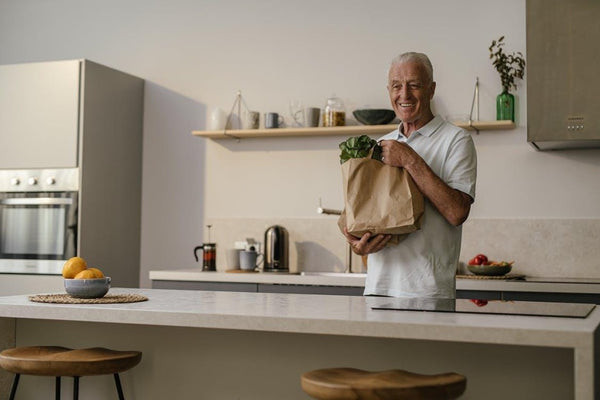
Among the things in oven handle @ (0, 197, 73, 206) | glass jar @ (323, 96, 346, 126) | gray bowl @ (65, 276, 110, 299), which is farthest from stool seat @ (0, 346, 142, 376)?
glass jar @ (323, 96, 346, 126)

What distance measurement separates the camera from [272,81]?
476cm

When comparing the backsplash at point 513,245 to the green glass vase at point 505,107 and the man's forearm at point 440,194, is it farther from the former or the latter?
the man's forearm at point 440,194

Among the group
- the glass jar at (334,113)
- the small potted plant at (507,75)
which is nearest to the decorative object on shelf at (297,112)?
the glass jar at (334,113)

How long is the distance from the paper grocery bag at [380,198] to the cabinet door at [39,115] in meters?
2.44

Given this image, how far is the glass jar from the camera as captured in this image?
4.47 metres

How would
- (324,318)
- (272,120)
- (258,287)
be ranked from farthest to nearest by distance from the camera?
(272,120) < (258,287) < (324,318)

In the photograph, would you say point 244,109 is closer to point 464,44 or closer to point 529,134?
point 464,44

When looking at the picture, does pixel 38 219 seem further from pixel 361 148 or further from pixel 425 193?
pixel 425 193

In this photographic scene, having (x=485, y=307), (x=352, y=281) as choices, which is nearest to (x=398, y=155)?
(x=485, y=307)

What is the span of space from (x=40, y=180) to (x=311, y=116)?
1580 millimetres

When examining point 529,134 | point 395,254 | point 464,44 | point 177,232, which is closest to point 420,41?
point 464,44

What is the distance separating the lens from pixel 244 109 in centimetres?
481

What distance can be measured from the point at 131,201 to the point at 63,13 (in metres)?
1.40

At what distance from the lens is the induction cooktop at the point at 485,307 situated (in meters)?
2.12
